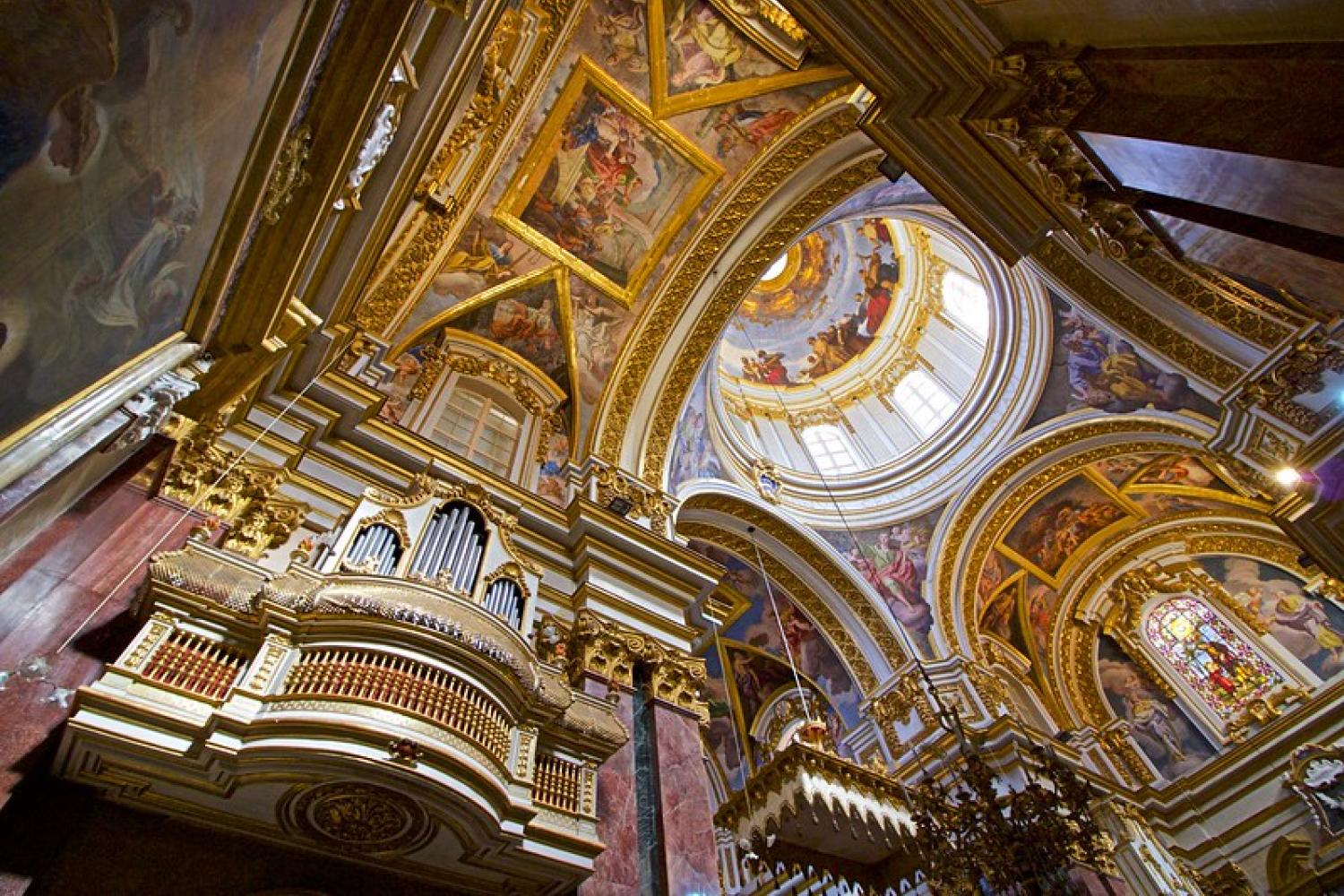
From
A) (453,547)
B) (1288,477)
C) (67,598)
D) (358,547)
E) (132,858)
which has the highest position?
(1288,477)

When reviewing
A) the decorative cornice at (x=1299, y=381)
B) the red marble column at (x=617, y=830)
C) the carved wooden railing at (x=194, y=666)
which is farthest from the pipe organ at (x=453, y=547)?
the decorative cornice at (x=1299, y=381)

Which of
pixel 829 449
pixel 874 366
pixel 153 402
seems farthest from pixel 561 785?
pixel 874 366

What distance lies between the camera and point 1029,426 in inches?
495

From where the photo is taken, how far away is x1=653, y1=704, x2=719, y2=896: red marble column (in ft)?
16.7

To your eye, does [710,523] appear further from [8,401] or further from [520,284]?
[8,401]

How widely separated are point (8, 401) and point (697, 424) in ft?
32.5

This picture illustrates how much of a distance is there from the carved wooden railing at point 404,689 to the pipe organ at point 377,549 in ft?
2.85

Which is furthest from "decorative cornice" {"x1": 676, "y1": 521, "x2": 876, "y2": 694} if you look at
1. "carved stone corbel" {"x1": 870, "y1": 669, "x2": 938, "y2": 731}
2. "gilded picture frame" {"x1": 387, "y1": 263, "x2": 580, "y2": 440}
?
"gilded picture frame" {"x1": 387, "y1": 263, "x2": 580, "y2": 440}

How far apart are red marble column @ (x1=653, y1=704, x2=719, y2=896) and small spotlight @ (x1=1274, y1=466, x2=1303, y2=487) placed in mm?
6262

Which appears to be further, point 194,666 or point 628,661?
point 628,661

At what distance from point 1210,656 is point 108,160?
1749 centimetres

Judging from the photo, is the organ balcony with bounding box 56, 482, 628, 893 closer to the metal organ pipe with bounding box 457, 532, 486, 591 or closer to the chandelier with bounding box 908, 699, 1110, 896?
the metal organ pipe with bounding box 457, 532, 486, 591

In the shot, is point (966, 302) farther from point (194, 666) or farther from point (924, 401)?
point (194, 666)

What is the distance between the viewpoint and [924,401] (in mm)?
15383
